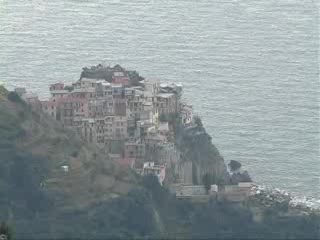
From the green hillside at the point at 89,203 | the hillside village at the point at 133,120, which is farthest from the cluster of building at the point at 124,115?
the green hillside at the point at 89,203

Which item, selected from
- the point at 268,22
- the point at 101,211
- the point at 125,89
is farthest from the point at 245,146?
the point at 268,22

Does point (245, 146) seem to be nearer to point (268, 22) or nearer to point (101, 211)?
point (101, 211)

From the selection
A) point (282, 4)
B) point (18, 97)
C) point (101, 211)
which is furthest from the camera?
point (282, 4)

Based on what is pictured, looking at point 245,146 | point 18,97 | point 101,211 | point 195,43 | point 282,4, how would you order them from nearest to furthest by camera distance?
point 101,211 → point 18,97 → point 245,146 → point 195,43 → point 282,4

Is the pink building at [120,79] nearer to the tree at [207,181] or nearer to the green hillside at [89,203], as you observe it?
the green hillside at [89,203]

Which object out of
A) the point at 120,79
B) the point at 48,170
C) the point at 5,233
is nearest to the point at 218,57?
the point at 120,79
